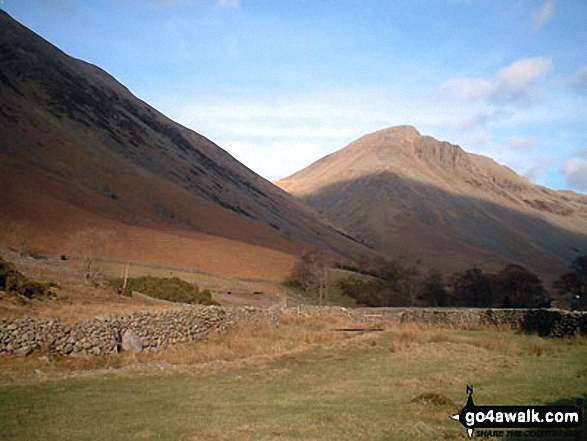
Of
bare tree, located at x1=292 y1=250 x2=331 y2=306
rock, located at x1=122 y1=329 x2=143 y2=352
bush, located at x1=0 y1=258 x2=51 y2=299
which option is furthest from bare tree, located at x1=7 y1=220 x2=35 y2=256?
rock, located at x1=122 y1=329 x2=143 y2=352

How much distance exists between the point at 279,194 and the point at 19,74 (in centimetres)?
7095

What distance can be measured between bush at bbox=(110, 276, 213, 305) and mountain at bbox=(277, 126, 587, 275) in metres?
81.1

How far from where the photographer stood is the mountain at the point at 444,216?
432 ft

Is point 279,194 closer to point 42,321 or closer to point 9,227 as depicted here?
point 9,227

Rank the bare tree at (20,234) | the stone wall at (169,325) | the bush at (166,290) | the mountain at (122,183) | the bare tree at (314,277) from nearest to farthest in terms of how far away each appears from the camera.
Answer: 1. the stone wall at (169,325)
2. the bush at (166,290)
3. the bare tree at (20,234)
4. the bare tree at (314,277)
5. the mountain at (122,183)

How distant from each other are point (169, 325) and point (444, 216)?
480 ft

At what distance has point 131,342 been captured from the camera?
17.1 m

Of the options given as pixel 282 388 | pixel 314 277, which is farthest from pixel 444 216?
pixel 282 388

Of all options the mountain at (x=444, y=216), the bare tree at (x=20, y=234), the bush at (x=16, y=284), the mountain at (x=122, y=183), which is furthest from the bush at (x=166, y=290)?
the mountain at (x=444, y=216)

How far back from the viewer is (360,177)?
601ft

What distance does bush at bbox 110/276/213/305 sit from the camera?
3731cm

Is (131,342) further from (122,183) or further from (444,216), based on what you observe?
(444,216)

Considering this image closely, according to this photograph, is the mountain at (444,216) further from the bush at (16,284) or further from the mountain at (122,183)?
the bush at (16,284)

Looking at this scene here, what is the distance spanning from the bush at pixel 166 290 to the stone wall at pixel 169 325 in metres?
10.7
